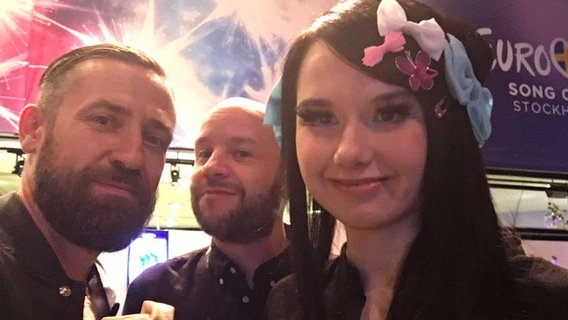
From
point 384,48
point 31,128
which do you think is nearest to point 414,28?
point 384,48

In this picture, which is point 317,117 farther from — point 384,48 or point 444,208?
point 444,208

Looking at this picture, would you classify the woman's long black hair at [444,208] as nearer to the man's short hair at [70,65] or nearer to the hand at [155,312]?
the hand at [155,312]

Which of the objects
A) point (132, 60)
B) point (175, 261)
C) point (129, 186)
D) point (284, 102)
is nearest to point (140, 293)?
point (175, 261)

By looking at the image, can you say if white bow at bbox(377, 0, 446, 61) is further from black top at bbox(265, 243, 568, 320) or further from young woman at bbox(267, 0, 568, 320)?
black top at bbox(265, 243, 568, 320)

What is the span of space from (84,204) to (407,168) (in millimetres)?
787

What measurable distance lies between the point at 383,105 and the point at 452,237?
0.28 metres

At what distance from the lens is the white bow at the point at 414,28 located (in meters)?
1.16

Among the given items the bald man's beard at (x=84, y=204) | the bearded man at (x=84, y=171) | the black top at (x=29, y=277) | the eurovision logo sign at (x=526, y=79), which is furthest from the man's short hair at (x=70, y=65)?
the eurovision logo sign at (x=526, y=79)

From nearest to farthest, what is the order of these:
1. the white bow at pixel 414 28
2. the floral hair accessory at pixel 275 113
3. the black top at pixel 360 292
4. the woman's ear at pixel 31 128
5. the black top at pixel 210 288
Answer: the black top at pixel 360 292 → the white bow at pixel 414 28 → the floral hair accessory at pixel 275 113 → the woman's ear at pixel 31 128 → the black top at pixel 210 288

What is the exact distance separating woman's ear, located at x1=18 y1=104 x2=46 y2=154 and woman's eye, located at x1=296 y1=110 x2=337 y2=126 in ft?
2.43

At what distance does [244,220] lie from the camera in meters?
1.85

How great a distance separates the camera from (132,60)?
167cm

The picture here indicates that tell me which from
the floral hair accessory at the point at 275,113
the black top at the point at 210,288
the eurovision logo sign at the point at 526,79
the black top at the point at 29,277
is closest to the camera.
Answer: the black top at the point at 29,277

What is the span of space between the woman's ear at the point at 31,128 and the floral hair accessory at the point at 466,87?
100cm
